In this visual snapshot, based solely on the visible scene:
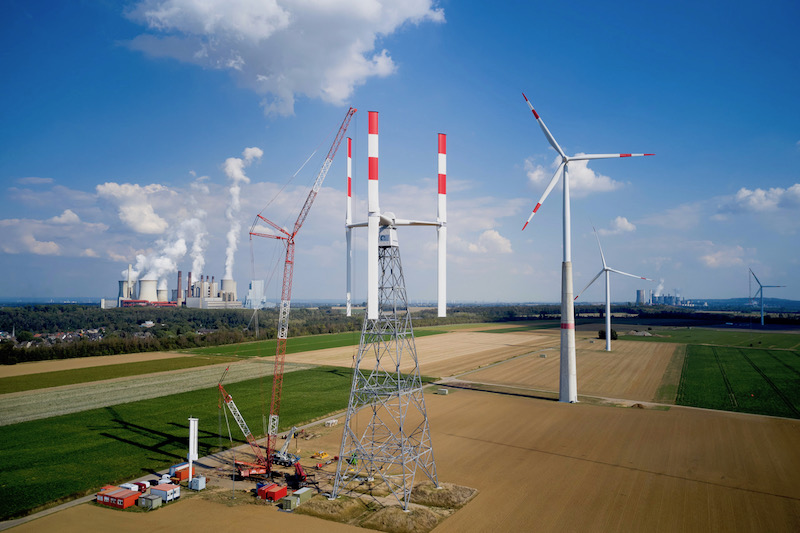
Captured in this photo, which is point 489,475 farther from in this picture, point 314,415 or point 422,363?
point 422,363

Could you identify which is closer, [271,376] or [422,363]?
[271,376]

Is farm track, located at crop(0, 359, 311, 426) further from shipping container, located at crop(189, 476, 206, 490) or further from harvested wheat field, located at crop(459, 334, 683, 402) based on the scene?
harvested wheat field, located at crop(459, 334, 683, 402)

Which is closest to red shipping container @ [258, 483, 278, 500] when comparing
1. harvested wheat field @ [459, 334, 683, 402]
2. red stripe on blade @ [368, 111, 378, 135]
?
red stripe on blade @ [368, 111, 378, 135]

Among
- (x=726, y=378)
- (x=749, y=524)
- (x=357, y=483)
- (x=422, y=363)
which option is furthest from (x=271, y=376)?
(x=726, y=378)

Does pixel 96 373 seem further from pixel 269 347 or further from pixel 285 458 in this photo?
pixel 285 458

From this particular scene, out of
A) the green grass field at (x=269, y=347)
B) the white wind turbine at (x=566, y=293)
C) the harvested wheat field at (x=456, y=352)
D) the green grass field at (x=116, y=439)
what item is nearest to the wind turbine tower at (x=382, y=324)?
the green grass field at (x=116, y=439)

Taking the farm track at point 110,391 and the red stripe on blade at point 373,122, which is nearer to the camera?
the red stripe on blade at point 373,122

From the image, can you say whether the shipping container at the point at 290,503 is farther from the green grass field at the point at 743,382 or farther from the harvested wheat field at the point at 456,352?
the green grass field at the point at 743,382
